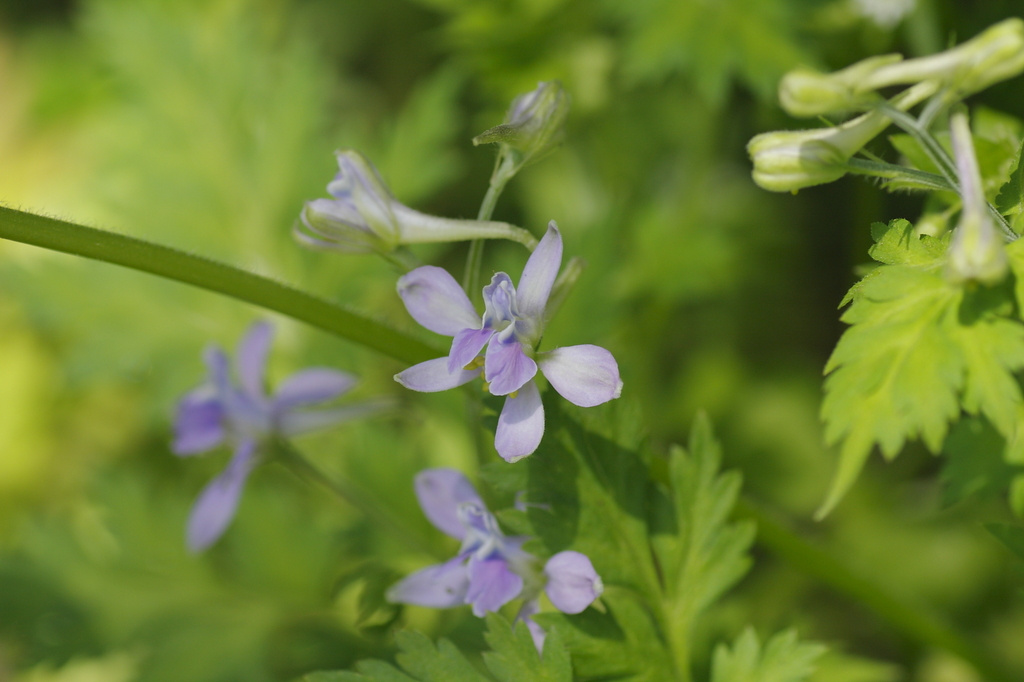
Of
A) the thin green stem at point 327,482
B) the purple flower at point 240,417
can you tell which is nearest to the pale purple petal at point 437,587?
the thin green stem at point 327,482

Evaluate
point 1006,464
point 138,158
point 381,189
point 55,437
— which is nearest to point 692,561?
point 1006,464

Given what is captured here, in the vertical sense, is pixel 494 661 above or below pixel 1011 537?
above

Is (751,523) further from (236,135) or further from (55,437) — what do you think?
(55,437)

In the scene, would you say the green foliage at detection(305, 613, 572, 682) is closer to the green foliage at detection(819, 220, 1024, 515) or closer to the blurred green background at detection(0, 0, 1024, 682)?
the blurred green background at detection(0, 0, 1024, 682)

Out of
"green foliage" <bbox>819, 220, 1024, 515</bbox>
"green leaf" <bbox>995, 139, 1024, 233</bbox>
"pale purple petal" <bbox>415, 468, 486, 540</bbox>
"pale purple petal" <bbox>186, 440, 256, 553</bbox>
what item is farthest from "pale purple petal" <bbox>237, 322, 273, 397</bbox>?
"green leaf" <bbox>995, 139, 1024, 233</bbox>

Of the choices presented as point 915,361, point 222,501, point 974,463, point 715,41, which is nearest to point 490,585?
point 915,361

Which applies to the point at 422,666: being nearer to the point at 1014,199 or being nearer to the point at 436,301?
the point at 436,301

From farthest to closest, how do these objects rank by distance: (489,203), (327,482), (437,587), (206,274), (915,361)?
1. (327,482)
2. (437,587)
3. (489,203)
4. (206,274)
5. (915,361)

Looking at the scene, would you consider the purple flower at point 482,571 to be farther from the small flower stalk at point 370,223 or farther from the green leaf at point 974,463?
the green leaf at point 974,463
